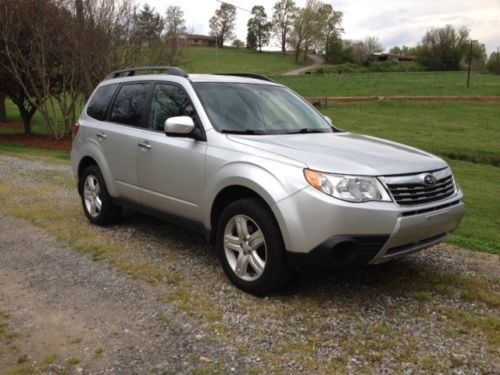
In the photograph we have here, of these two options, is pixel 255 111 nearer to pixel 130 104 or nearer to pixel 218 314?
pixel 130 104

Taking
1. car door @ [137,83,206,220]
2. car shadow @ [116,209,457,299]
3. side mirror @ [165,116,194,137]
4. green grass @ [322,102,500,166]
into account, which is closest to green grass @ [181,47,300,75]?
green grass @ [322,102,500,166]

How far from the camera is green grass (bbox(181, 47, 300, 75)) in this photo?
229 ft

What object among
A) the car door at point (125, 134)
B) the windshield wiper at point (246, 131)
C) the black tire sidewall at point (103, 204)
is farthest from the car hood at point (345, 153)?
the black tire sidewall at point (103, 204)

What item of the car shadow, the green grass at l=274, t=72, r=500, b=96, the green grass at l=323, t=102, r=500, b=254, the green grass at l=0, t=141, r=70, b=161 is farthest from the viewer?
the green grass at l=274, t=72, r=500, b=96

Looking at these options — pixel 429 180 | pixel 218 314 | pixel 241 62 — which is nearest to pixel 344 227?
pixel 429 180

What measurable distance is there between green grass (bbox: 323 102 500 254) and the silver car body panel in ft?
7.82

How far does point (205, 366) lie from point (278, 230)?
46.4 inches

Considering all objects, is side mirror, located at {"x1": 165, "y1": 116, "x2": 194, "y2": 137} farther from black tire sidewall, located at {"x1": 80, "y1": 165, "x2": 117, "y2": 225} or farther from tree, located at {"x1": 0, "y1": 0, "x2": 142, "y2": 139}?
tree, located at {"x1": 0, "y1": 0, "x2": 142, "y2": 139}

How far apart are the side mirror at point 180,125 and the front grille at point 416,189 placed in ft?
5.84

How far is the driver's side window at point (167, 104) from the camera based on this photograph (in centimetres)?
493

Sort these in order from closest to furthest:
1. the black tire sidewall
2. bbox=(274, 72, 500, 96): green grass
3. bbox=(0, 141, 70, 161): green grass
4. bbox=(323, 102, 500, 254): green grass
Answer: the black tire sidewall, bbox=(323, 102, 500, 254): green grass, bbox=(0, 141, 70, 161): green grass, bbox=(274, 72, 500, 96): green grass

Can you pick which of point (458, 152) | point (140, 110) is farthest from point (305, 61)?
point (140, 110)

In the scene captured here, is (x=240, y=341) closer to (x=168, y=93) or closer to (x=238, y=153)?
(x=238, y=153)

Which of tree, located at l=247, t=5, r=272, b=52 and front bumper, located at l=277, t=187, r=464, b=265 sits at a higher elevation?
tree, located at l=247, t=5, r=272, b=52
